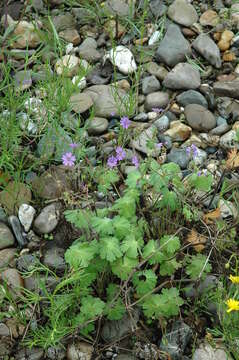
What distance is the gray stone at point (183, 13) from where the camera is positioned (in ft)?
13.3

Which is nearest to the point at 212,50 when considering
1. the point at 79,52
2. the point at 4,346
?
the point at 79,52

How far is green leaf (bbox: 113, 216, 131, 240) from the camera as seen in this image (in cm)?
252

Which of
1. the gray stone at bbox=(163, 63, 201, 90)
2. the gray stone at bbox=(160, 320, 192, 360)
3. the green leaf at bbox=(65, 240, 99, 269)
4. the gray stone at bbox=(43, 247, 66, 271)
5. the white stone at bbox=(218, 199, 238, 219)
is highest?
the green leaf at bbox=(65, 240, 99, 269)

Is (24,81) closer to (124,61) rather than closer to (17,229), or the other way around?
(124,61)

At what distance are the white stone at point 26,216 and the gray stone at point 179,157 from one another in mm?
797

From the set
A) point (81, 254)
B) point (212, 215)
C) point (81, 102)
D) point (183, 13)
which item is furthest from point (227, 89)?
point (81, 254)

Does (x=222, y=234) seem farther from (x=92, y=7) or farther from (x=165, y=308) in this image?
(x=92, y=7)

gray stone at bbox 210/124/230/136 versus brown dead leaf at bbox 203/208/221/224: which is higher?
brown dead leaf at bbox 203/208/221/224

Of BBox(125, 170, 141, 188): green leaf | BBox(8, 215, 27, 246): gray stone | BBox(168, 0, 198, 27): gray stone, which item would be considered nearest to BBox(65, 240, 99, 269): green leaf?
BBox(125, 170, 141, 188): green leaf

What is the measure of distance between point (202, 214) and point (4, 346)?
43.4 inches

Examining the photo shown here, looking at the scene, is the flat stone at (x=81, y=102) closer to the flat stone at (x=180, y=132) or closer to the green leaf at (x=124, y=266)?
the flat stone at (x=180, y=132)

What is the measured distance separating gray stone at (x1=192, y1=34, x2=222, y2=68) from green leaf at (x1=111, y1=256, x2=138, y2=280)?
178 cm

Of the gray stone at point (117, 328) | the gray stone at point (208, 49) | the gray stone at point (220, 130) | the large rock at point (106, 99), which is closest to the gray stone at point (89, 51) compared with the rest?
the large rock at point (106, 99)

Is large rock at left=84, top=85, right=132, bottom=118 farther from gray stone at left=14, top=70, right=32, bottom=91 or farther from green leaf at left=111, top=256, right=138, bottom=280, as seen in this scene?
green leaf at left=111, top=256, right=138, bottom=280
